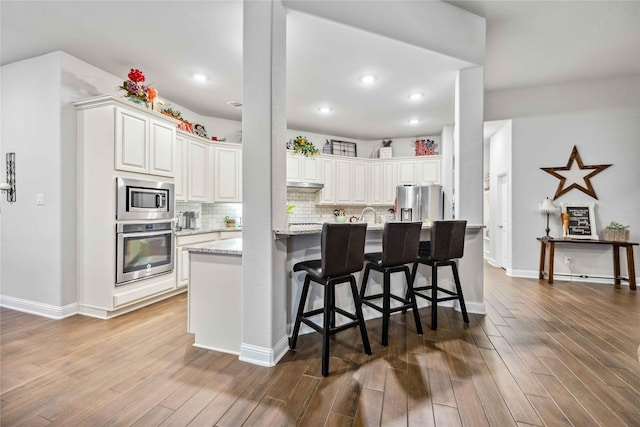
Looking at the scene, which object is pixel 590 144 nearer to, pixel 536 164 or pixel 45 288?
pixel 536 164

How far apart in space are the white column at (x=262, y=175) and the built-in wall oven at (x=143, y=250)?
1.79 metres

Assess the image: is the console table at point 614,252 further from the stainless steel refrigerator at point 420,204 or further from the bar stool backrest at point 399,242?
the bar stool backrest at point 399,242

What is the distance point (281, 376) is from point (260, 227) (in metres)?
1.02

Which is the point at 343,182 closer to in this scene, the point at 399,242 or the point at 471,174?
the point at 471,174

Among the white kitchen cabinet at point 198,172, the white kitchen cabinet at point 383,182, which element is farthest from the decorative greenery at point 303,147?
the white kitchen cabinet at point 198,172

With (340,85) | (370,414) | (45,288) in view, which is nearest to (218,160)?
(340,85)

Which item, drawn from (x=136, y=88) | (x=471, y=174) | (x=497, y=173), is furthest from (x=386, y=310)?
(x=497, y=173)

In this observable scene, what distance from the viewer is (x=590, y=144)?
4469mm

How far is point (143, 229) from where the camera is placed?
3.30 m

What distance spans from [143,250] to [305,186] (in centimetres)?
312

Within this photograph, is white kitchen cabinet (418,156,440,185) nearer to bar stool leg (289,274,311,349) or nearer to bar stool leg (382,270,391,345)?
bar stool leg (382,270,391,345)

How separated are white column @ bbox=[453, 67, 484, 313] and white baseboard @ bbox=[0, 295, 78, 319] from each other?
14.2ft

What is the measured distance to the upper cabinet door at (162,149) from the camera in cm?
338

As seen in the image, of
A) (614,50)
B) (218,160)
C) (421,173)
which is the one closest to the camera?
(614,50)
